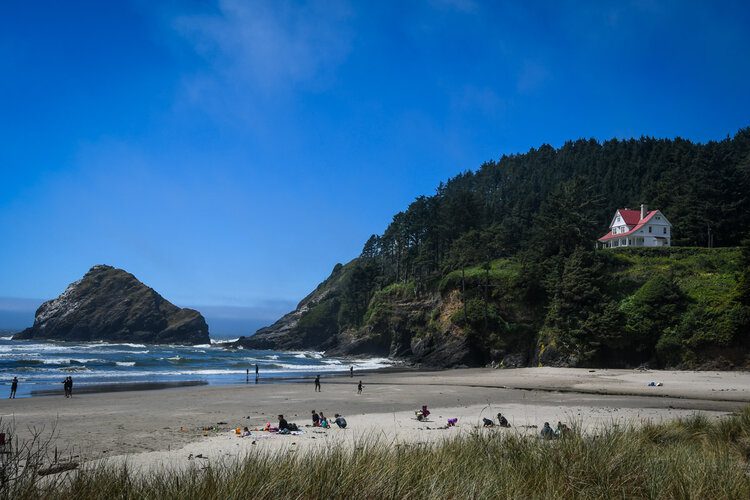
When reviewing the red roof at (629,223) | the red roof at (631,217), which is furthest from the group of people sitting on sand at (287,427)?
the red roof at (631,217)

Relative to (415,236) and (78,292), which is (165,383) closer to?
(415,236)

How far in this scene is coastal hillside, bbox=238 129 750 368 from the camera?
39.5 meters

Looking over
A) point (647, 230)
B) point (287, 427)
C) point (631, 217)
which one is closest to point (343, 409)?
point (287, 427)

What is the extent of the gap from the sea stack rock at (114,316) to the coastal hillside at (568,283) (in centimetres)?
2236

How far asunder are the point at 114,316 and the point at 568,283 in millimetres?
101191

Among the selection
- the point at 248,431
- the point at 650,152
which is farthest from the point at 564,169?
the point at 248,431

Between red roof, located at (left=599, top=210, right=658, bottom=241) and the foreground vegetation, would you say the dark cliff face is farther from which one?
the foreground vegetation

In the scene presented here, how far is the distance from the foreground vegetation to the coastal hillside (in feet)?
119

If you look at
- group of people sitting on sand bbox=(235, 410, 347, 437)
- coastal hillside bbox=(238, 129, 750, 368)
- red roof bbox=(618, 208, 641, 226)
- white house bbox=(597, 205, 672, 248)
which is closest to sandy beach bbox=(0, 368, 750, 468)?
group of people sitting on sand bbox=(235, 410, 347, 437)

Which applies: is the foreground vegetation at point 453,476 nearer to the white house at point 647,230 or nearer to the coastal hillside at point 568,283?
the coastal hillside at point 568,283

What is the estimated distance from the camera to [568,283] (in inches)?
1731

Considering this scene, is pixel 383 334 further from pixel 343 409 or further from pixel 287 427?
pixel 287 427

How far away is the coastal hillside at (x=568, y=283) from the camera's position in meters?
39.5

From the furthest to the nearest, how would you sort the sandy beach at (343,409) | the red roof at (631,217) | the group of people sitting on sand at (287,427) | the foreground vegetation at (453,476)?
the red roof at (631,217), the group of people sitting on sand at (287,427), the sandy beach at (343,409), the foreground vegetation at (453,476)
